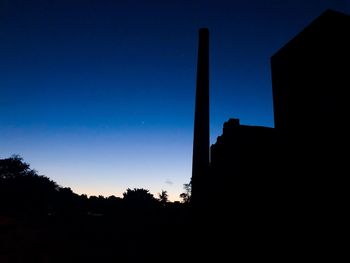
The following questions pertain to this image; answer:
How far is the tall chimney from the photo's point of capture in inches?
672

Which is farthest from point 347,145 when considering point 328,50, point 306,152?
point 328,50

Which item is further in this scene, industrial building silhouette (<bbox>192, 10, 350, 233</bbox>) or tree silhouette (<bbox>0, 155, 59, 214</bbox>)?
tree silhouette (<bbox>0, 155, 59, 214</bbox>)

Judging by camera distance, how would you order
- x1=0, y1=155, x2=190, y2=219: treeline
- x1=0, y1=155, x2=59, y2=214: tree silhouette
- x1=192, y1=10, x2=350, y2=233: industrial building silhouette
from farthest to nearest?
x1=0, y1=155, x2=59, y2=214: tree silhouette, x1=0, y1=155, x2=190, y2=219: treeline, x1=192, y1=10, x2=350, y2=233: industrial building silhouette

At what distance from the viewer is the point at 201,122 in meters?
17.8

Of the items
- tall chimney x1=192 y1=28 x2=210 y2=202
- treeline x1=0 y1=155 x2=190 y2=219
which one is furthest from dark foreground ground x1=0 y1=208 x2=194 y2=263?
treeline x1=0 y1=155 x2=190 y2=219

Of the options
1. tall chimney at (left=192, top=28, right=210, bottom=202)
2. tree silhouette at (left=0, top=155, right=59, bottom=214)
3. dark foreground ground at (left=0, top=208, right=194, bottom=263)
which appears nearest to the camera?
dark foreground ground at (left=0, top=208, right=194, bottom=263)

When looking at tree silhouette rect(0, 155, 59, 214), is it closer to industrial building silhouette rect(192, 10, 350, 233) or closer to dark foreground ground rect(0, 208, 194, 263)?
dark foreground ground rect(0, 208, 194, 263)

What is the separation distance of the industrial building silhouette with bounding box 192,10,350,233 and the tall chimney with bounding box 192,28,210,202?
2.29 m

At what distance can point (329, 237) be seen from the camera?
891cm

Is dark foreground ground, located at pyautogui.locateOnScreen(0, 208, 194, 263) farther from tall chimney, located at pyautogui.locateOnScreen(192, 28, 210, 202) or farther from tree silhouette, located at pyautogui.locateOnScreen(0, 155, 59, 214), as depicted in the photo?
tree silhouette, located at pyautogui.locateOnScreen(0, 155, 59, 214)

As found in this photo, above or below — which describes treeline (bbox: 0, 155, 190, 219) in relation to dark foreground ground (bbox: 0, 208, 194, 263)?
above

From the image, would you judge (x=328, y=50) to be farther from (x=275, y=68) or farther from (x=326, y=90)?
(x=275, y=68)

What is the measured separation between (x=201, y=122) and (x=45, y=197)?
132 ft

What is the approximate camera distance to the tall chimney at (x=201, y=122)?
1708 centimetres
